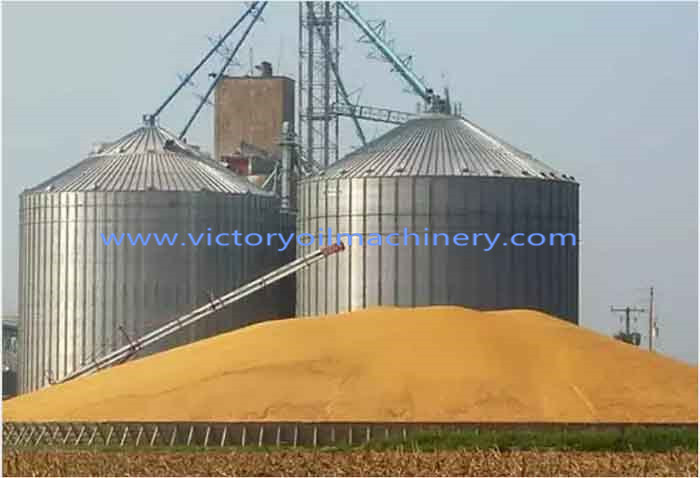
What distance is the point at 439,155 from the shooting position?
6756cm

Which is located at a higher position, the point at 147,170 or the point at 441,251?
the point at 147,170

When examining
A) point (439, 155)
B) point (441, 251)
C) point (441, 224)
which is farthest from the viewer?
point (439, 155)

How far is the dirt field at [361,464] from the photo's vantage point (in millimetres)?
30312

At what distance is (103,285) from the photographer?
69.2 m

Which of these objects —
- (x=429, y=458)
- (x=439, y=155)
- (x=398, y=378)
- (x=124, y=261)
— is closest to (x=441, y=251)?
(x=439, y=155)

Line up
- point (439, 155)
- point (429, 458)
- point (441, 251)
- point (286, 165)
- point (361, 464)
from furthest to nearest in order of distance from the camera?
point (286, 165)
point (439, 155)
point (441, 251)
point (429, 458)
point (361, 464)

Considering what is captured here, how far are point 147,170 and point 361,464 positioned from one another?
135 feet

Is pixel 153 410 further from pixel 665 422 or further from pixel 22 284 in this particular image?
pixel 22 284

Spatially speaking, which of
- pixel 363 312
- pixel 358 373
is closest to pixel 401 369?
pixel 358 373

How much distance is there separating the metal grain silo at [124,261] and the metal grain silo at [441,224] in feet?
12.5

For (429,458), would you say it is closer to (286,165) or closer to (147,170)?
(147,170)

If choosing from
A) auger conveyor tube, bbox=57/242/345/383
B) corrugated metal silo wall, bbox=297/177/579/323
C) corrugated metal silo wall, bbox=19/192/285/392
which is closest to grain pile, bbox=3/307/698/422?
corrugated metal silo wall, bbox=297/177/579/323

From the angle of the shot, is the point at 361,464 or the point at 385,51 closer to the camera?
the point at 361,464

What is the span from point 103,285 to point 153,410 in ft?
67.3
